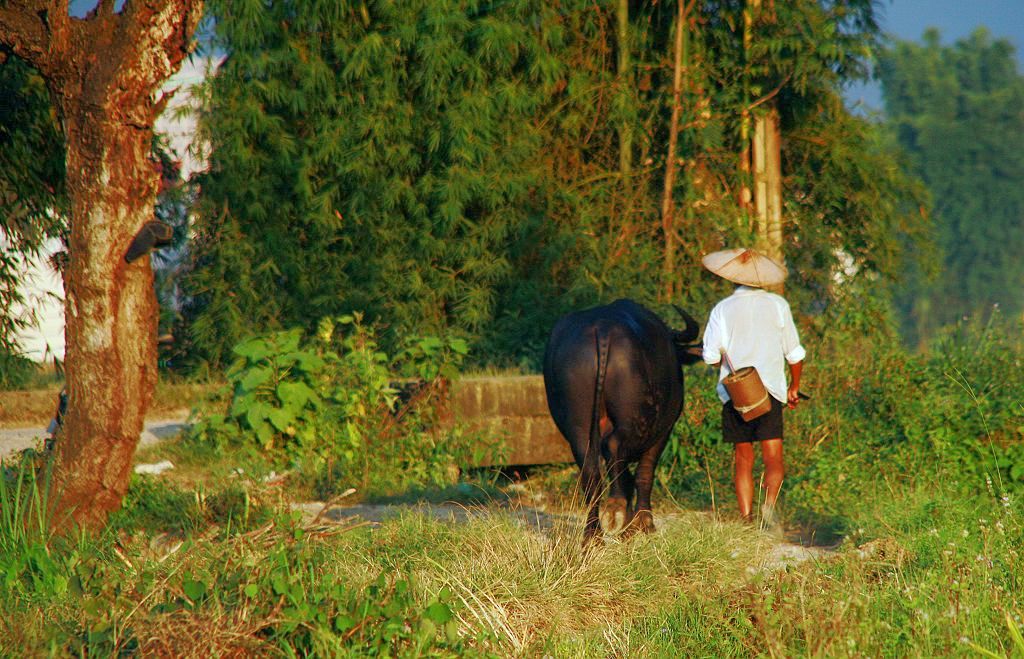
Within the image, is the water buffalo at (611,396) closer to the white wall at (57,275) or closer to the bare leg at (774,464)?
the bare leg at (774,464)

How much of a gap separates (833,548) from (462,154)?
616 centimetres

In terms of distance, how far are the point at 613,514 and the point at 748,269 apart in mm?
1746

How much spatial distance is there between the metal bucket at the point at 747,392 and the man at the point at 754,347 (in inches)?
3.8

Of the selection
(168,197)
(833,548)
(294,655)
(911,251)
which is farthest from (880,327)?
(294,655)

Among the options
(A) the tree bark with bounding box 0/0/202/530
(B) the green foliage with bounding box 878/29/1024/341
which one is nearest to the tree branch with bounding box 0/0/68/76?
(A) the tree bark with bounding box 0/0/202/530

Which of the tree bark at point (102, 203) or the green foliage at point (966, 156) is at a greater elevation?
the green foliage at point (966, 156)

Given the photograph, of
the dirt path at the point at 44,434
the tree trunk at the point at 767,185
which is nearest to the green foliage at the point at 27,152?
the dirt path at the point at 44,434

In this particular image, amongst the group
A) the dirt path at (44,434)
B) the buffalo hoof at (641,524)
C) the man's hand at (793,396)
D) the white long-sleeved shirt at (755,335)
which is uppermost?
the white long-sleeved shirt at (755,335)

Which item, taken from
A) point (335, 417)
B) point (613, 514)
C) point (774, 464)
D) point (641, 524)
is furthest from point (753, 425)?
point (335, 417)

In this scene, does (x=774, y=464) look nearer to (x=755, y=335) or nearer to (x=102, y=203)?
(x=755, y=335)

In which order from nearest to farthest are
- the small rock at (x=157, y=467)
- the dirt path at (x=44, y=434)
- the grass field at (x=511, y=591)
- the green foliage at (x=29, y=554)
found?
the grass field at (x=511, y=591) < the green foliage at (x=29, y=554) < the small rock at (x=157, y=467) < the dirt path at (x=44, y=434)

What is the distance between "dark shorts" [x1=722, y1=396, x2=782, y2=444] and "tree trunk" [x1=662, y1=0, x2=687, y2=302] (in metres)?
4.54

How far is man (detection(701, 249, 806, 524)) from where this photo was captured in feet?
22.5

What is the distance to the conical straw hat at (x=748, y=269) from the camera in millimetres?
6910
